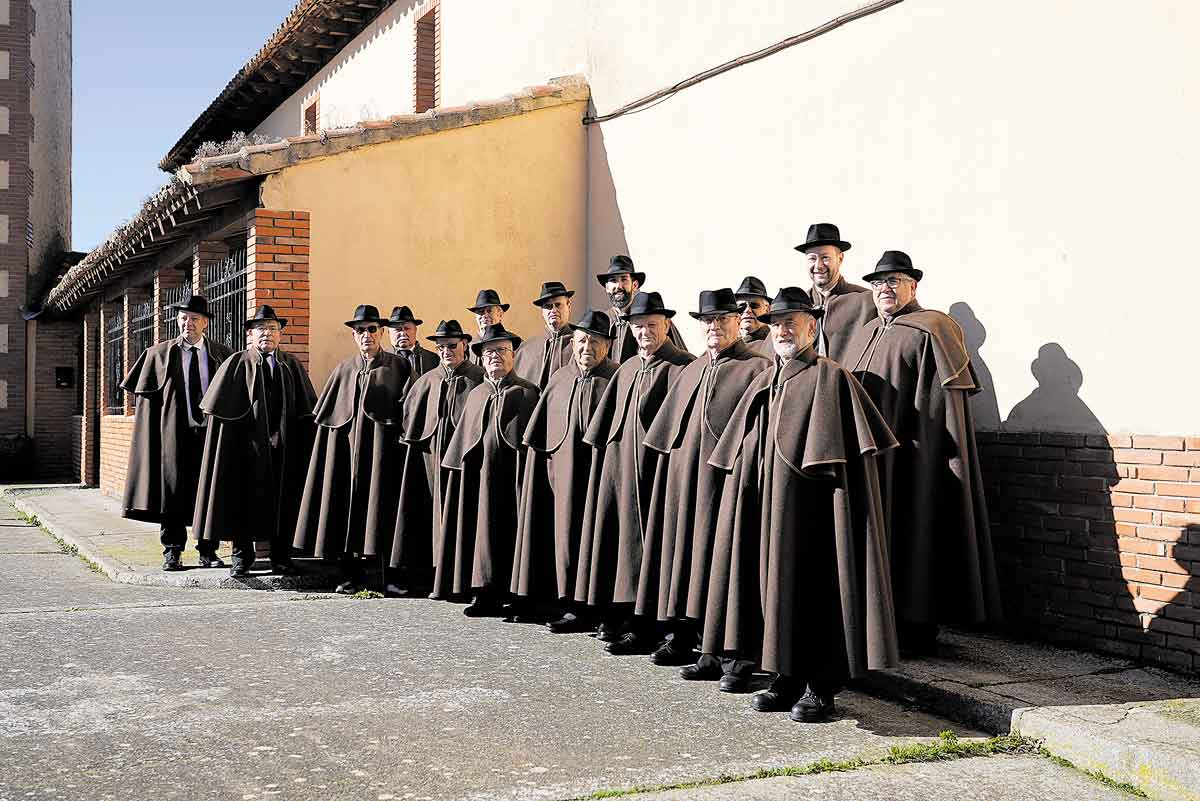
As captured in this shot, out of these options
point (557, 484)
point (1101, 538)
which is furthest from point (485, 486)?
point (1101, 538)

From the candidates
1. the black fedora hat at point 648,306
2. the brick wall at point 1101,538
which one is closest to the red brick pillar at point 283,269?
the black fedora hat at point 648,306

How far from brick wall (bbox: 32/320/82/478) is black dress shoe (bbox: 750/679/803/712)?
19.9 meters

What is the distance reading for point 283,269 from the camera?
10062 millimetres

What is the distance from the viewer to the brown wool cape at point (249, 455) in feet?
29.6

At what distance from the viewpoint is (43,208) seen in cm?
2448

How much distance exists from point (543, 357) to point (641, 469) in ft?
6.84

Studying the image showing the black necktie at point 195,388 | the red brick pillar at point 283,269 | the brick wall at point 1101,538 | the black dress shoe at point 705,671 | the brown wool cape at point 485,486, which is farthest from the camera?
the red brick pillar at point 283,269

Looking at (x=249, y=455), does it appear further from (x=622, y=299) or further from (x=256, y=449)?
(x=622, y=299)

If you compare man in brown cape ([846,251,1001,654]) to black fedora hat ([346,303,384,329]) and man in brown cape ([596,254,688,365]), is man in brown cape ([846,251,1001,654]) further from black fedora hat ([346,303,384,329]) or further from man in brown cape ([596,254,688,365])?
black fedora hat ([346,303,384,329])

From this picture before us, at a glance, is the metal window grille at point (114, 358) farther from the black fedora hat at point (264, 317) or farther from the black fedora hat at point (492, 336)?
the black fedora hat at point (492, 336)

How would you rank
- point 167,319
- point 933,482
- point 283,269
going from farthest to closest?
point 167,319
point 283,269
point 933,482

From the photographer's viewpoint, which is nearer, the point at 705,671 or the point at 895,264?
the point at 705,671

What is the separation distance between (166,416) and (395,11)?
25.3ft

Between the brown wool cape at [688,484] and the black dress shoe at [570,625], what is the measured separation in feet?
2.92
